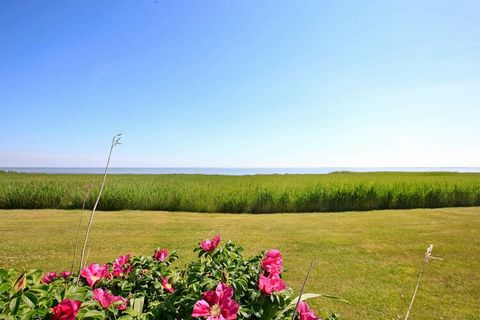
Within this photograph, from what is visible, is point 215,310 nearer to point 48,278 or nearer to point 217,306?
point 217,306

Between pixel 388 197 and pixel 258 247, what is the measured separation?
836 centimetres

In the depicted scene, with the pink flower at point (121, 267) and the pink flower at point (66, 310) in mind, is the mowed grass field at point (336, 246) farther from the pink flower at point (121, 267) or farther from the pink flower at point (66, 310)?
the pink flower at point (66, 310)

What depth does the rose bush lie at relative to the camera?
101cm

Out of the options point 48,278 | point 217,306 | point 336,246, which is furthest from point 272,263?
point 336,246

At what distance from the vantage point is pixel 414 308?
3.58 m

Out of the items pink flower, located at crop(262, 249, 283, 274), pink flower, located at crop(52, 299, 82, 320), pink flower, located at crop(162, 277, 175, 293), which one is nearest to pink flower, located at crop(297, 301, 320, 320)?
pink flower, located at crop(262, 249, 283, 274)

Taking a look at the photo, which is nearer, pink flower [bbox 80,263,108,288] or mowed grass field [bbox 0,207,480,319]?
pink flower [bbox 80,263,108,288]

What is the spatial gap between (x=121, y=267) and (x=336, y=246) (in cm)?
503

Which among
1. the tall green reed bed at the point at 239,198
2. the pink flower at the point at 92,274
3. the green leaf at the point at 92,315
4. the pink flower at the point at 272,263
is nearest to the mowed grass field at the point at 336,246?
the tall green reed bed at the point at 239,198

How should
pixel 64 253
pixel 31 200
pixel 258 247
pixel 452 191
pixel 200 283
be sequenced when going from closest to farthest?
pixel 200 283
pixel 64 253
pixel 258 247
pixel 31 200
pixel 452 191

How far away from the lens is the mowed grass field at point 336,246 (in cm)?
385

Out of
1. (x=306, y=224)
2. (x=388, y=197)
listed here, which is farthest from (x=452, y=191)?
(x=306, y=224)

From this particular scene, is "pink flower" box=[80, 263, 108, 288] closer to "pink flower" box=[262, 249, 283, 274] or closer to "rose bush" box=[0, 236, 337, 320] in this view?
"rose bush" box=[0, 236, 337, 320]

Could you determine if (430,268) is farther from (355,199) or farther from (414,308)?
(355,199)
